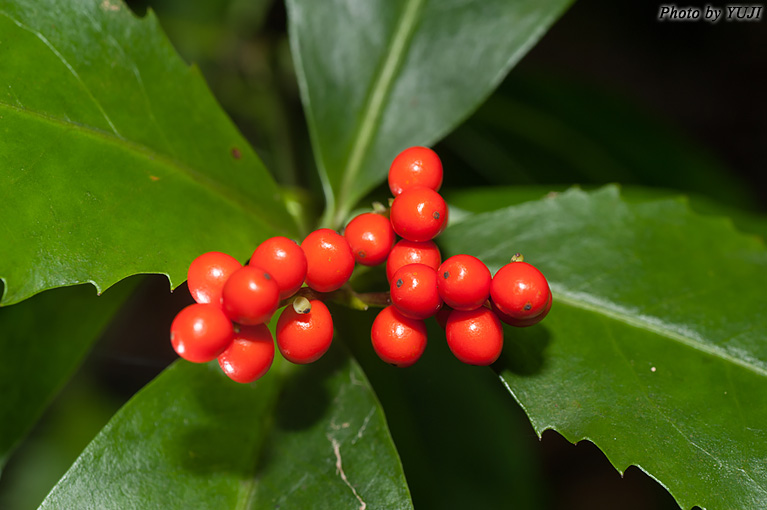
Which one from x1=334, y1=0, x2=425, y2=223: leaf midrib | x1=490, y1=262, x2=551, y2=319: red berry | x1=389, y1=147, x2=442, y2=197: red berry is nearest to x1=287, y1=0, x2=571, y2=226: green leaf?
x1=334, y1=0, x2=425, y2=223: leaf midrib

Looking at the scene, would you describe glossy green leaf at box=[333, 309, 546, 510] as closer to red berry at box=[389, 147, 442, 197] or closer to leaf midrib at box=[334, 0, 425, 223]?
leaf midrib at box=[334, 0, 425, 223]

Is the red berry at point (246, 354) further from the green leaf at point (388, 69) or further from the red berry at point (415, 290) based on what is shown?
the green leaf at point (388, 69)

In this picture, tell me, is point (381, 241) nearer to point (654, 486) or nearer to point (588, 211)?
point (588, 211)

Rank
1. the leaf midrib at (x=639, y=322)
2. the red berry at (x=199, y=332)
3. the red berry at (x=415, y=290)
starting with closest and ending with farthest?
1. the red berry at (x=199, y=332)
2. the red berry at (x=415, y=290)
3. the leaf midrib at (x=639, y=322)

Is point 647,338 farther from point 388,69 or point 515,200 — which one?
point 388,69

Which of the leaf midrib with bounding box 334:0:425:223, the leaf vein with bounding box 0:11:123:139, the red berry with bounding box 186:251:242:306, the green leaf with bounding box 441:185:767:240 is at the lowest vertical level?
the green leaf with bounding box 441:185:767:240

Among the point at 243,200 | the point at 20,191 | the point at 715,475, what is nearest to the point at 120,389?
the point at 243,200

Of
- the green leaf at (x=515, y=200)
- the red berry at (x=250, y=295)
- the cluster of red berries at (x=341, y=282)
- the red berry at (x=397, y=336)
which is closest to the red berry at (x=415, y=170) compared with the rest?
the cluster of red berries at (x=341, y=282)
